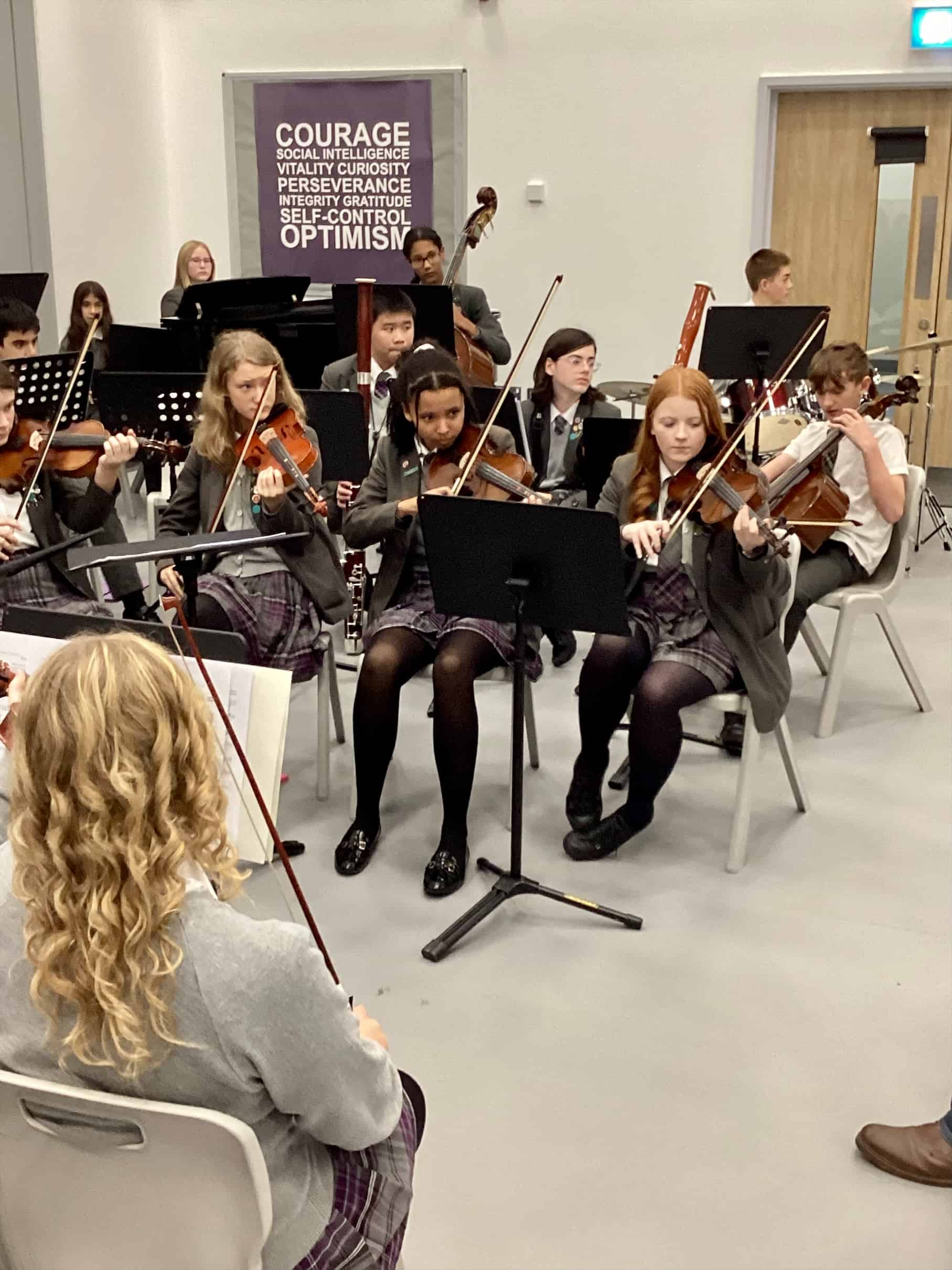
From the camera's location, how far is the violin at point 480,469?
3092 mm

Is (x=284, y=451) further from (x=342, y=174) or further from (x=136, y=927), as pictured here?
(x=342, y=174)

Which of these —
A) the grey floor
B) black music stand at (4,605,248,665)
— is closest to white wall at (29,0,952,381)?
the grey floor

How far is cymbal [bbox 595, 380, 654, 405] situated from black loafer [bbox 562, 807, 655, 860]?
107 inches

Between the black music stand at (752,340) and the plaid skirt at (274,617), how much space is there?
6.32 feet

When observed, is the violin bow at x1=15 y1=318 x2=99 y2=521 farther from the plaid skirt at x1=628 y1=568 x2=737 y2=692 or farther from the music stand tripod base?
the plaid skirt at x1=628 y1=568 x2=737 y2=692

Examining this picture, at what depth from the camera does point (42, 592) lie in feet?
10.6

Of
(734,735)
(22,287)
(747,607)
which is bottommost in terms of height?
(734,735)

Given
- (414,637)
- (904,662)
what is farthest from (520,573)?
(904,662)

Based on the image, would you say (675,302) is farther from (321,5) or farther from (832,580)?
(832,580)

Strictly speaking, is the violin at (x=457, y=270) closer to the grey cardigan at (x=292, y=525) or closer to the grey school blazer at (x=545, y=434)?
the grey school blazer at (x=545, y=434)

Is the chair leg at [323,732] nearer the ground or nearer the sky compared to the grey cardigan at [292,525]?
nearer the ground

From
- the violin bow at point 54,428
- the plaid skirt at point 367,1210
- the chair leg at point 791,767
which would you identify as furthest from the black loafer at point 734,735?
the plaid skirt at point 367,1210

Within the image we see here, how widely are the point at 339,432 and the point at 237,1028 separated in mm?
2803

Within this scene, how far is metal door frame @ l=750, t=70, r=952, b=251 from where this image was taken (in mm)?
6441
